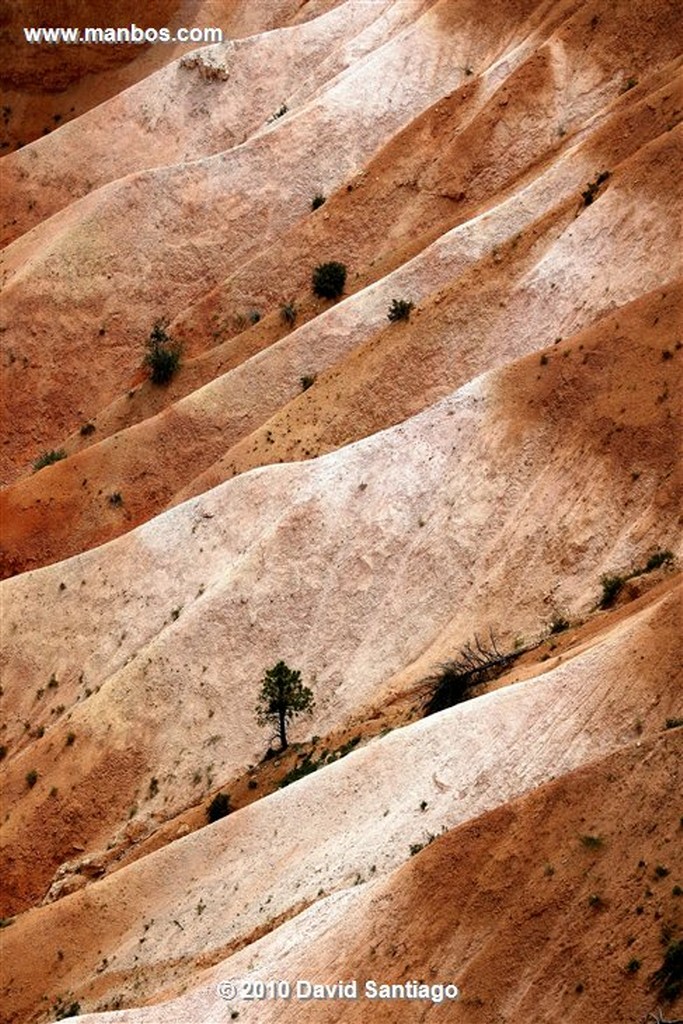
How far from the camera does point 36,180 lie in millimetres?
72062

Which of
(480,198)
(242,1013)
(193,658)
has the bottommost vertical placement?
(242,1013)

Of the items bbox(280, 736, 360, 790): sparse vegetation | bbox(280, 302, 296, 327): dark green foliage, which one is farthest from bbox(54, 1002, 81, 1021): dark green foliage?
bbox(280, 302, 296, 327): dark green foliage

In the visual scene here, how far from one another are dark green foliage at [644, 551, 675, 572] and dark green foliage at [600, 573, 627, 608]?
22.0 inches

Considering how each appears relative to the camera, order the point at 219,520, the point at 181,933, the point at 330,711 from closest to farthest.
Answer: the point at 181,933, the point at 330,711, the point at 219,520

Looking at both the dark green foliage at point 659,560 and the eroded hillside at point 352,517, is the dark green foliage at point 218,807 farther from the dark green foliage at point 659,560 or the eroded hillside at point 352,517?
the dark green foliage at point 659,560

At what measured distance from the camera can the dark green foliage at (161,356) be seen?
64812mm

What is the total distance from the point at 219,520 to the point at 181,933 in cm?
1234

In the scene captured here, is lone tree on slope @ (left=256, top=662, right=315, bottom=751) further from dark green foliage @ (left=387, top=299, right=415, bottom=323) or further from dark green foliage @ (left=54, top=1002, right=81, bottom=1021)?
dark green foliage @ (left=387, top=299, right=415, bottom=323)

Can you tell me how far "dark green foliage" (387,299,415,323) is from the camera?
194 feet

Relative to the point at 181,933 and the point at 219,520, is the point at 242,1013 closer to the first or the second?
the point at 181,933

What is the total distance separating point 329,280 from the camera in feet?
209

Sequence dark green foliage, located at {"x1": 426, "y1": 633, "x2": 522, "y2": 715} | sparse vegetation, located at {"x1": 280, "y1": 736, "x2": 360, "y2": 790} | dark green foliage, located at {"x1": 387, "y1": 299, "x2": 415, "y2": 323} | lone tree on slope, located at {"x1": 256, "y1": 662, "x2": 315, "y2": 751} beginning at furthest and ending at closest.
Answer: dark green foliage, located at {"x1": 387, "y1": 299, "x2": 415, "y2": 323}
lone tree on slope, located at {"x1": 256, "y1": 662, "x2": 315, "y2": 751}
sparse vegetation, located at {"x1": 280, "y1": 736, "x2": 360, "y2": 790}
dark green foliage, located at {"x1": 426, "y1": 633, "x2": 522, "y2": 715}

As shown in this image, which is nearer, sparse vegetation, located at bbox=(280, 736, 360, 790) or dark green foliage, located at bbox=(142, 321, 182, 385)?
sparse vegetation, located at bbox=(280, 736, 360, 790)

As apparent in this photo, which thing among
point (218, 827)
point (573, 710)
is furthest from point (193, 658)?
point (573, 710)
